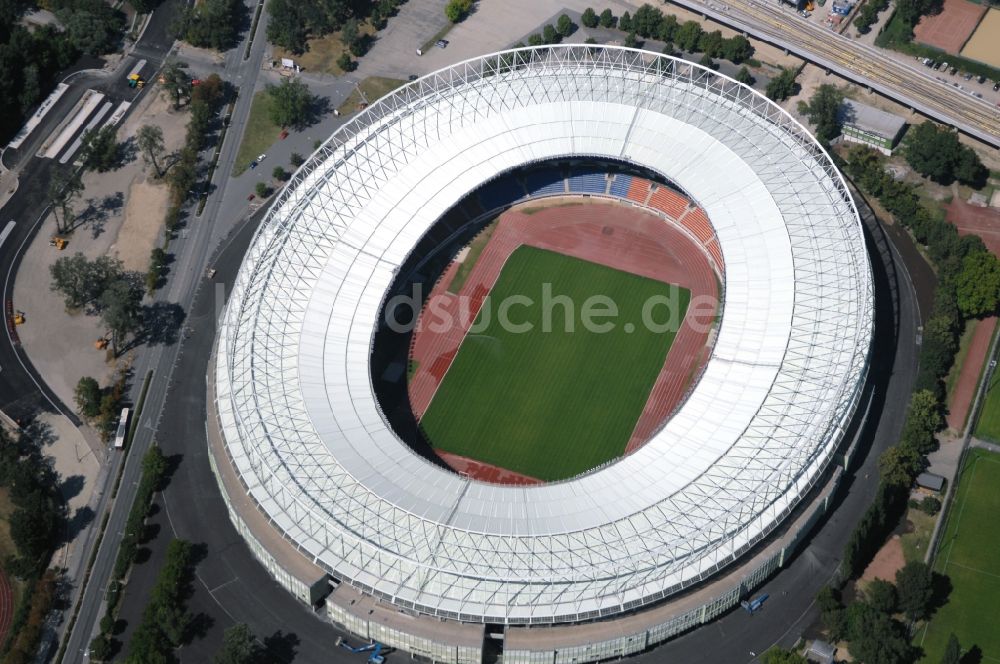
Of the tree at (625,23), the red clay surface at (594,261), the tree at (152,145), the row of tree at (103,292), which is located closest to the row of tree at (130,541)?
the row of tree at (103,292)

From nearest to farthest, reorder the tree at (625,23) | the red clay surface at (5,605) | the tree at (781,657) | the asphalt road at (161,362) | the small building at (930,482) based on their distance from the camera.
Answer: the tree at (781,657)
the red clay surface at (5,605)
the asphalt road at (161,362)
the small building at (930,482)
the tree at (625,23)

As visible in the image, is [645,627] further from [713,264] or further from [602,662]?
[713,264]

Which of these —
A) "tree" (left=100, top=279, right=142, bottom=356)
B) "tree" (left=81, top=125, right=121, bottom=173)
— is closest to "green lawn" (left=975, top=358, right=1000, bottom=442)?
"tree" (left=100, top=279, right=142, bottom=356)

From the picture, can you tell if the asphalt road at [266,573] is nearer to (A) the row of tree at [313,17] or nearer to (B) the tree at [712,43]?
(B) the tree at [712,43]

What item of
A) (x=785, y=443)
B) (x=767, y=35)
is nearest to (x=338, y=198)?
(x=785, y=443)

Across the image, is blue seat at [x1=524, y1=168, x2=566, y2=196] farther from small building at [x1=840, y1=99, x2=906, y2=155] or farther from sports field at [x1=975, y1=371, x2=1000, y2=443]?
sports field at [x1=975, y1=371, x2=1000, y2=443]

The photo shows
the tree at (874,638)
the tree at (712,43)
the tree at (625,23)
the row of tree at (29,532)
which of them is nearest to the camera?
the tree at (874,638)

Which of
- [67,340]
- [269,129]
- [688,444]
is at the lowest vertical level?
[67,340]
